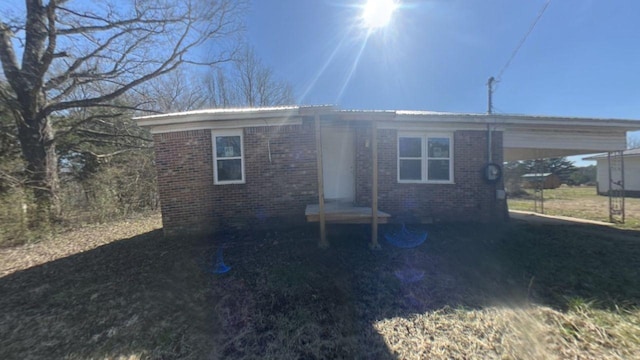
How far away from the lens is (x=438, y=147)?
275 inches

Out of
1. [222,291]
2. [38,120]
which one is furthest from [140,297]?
[38,120]

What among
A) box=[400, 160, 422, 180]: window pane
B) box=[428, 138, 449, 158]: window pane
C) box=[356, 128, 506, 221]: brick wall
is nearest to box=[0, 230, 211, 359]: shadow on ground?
box=[356, 128, 506, 221]: brick wall

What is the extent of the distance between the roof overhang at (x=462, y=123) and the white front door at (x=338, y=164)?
3.57 ft

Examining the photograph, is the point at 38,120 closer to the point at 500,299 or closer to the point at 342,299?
the point at 342,299

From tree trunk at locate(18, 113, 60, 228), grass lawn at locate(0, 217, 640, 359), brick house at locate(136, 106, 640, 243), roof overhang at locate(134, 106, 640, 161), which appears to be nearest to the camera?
grass lawn at locate(0, 217, 640, 359)

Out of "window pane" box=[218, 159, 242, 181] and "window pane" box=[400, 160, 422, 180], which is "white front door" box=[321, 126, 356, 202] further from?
"window pane" box=[218, 159, 242, 181]

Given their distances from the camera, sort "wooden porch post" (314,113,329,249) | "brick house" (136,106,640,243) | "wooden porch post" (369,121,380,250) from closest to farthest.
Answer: "wooden porch post" (314,113,329,249)
"wooden porch post" (369,121,380,250)
"brick house" (136,106,640,243)

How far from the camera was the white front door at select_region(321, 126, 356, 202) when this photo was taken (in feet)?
23.5

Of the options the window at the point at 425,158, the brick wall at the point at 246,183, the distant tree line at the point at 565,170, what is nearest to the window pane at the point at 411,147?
the window at the point at 425,158

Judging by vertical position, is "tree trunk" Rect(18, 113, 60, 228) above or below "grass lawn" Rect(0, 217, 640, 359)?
above

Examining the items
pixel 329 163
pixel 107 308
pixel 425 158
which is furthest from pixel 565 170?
pixel 107 308

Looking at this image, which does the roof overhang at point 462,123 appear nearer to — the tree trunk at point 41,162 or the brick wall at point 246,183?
the brick wall at point 246,183

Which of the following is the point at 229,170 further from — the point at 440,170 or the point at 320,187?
the point at 440,170

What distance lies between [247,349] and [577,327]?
12.9ft
